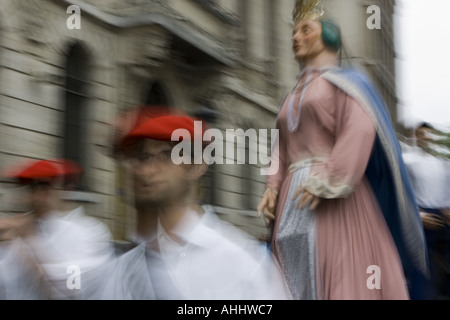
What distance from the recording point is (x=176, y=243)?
2285mm

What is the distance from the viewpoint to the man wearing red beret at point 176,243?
2.14 metres

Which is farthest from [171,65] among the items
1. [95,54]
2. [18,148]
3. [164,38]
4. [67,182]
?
[67,182]

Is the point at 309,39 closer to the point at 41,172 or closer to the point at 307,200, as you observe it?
the point at 307,200

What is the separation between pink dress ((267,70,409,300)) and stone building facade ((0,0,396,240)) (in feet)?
1.36

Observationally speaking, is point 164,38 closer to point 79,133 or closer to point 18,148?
point 79,133

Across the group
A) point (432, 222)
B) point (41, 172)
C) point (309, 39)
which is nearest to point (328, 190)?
point (309, 39)

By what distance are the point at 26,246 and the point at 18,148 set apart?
15.1ft

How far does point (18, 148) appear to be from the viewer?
719 cm

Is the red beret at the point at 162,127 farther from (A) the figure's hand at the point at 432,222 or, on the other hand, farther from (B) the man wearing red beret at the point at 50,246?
(A) the figure's hand at the point at 432,222

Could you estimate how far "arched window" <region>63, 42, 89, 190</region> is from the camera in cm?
791

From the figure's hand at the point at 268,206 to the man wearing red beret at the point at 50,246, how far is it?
0.64 metres

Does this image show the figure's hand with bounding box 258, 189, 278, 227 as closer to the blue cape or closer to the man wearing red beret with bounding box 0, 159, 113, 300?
the blue cape
